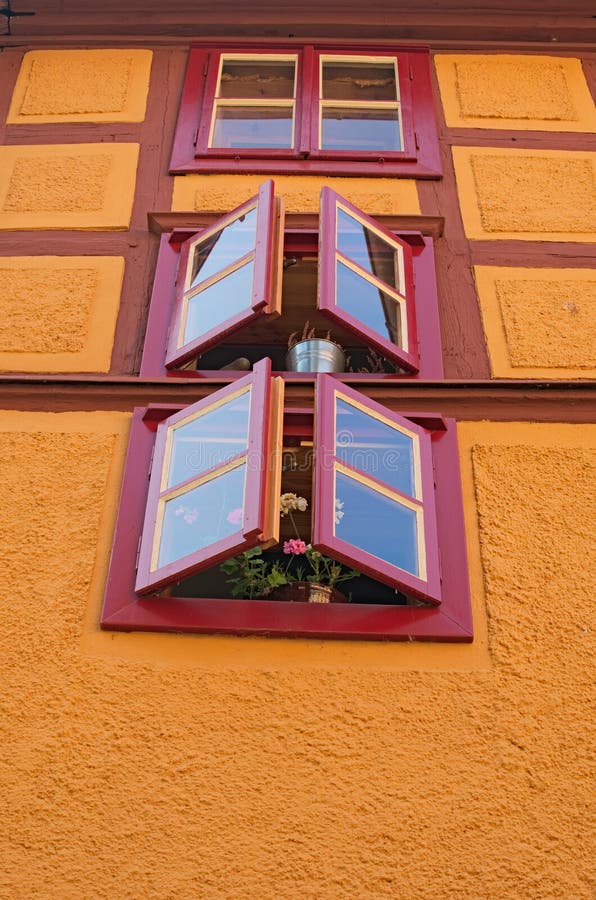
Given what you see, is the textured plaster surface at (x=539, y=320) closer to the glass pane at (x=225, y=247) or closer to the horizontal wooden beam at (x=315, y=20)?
the glass pane at (x=225, y=247)

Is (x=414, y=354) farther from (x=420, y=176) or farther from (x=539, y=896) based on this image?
(x=539, y=896)

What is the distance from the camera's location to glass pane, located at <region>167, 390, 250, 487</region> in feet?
14.3

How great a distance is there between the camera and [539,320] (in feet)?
17.9

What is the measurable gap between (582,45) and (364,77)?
59.5 inches

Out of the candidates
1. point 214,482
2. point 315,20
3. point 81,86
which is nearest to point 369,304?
point 214,482

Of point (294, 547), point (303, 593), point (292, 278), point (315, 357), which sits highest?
point (292, 278)

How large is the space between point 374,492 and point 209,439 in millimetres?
718

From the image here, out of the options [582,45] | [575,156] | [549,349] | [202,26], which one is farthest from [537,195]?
[202,26]

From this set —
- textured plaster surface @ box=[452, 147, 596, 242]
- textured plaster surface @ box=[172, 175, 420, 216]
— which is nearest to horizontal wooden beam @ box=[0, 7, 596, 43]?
textured plaster surface @ box=[452, 147, 596, 242]

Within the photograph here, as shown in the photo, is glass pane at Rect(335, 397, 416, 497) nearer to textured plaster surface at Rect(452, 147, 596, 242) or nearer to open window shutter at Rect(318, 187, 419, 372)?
open window shutter at Rect(318, 187, 419, 372)

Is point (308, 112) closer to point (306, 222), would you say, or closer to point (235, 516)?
point (306, 222)

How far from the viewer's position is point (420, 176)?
635 cm

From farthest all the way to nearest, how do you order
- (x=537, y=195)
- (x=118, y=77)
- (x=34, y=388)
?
(x=118, y=77)
(x=537, y=195)
(x=34, y=388)

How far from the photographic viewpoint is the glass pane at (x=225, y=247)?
5508 millimetres
